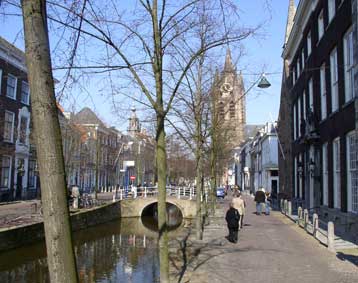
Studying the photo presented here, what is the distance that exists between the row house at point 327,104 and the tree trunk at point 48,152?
12573 mm

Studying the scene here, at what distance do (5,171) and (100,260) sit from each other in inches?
807

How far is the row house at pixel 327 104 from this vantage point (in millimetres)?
17109

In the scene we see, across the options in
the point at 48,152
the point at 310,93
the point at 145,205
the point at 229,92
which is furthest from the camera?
the point at 145,205

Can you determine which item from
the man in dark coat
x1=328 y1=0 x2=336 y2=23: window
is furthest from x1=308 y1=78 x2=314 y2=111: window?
the man in dark coat

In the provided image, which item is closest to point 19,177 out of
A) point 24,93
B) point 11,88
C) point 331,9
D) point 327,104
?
point 24,93

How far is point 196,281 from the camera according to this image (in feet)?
31.3

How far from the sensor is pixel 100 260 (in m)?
17.9

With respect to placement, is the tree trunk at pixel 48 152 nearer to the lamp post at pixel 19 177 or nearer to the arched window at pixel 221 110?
the arched window at pixel 221 110

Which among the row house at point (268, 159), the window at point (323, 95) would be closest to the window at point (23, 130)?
the window at point (323, 95)

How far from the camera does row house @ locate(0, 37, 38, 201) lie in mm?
34438

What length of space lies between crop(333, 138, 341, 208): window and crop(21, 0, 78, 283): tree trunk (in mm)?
17720

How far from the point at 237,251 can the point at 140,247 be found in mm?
9132

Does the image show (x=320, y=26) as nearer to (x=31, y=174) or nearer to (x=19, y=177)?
(x=19, y=177)

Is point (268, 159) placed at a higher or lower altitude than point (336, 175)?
higher
